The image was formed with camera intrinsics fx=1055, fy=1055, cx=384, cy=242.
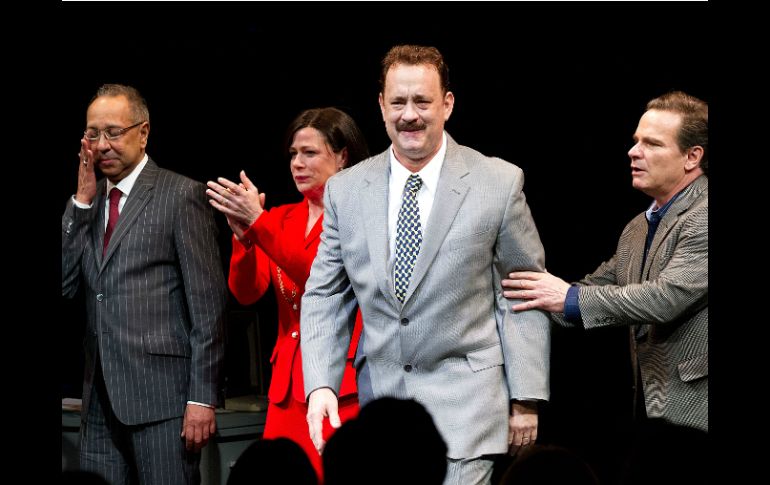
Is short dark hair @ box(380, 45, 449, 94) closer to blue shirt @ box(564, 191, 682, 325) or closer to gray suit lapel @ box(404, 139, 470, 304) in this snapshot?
gray suit lapel @ box(404, 139, 470, 304)

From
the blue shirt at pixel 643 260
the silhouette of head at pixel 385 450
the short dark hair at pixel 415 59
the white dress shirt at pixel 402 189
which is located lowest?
the silhouette of head at pixel 385 450

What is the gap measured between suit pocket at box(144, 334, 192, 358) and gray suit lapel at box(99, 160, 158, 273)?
0.28 meters

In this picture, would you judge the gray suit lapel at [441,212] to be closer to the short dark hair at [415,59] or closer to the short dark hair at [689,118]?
the short dark hair at [415,59]

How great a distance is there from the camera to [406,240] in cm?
284

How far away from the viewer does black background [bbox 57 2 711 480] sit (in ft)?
13.7

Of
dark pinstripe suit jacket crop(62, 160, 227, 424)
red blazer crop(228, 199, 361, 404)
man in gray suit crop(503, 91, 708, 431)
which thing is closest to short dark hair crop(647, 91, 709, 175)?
man in gray suit crop(503, 91, 708, 431)

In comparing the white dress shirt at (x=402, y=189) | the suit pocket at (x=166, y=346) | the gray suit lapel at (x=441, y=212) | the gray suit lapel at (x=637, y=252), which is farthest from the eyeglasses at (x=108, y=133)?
the gray suit lapel at (x=637, y=252)

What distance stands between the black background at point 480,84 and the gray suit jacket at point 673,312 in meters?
1.16

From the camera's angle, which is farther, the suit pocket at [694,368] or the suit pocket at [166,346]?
the suit pocket at [166,346]

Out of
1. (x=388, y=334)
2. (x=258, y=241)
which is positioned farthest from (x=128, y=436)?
(x=388, y=334)

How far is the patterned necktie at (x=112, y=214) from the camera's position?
3432mm

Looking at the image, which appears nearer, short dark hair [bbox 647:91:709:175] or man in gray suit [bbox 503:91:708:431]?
man in gray suit [bbox 503:91:708:431]

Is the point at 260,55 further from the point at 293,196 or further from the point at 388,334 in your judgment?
the point at 388,334

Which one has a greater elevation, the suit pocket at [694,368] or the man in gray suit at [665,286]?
the man in gray suit at [665,286]
